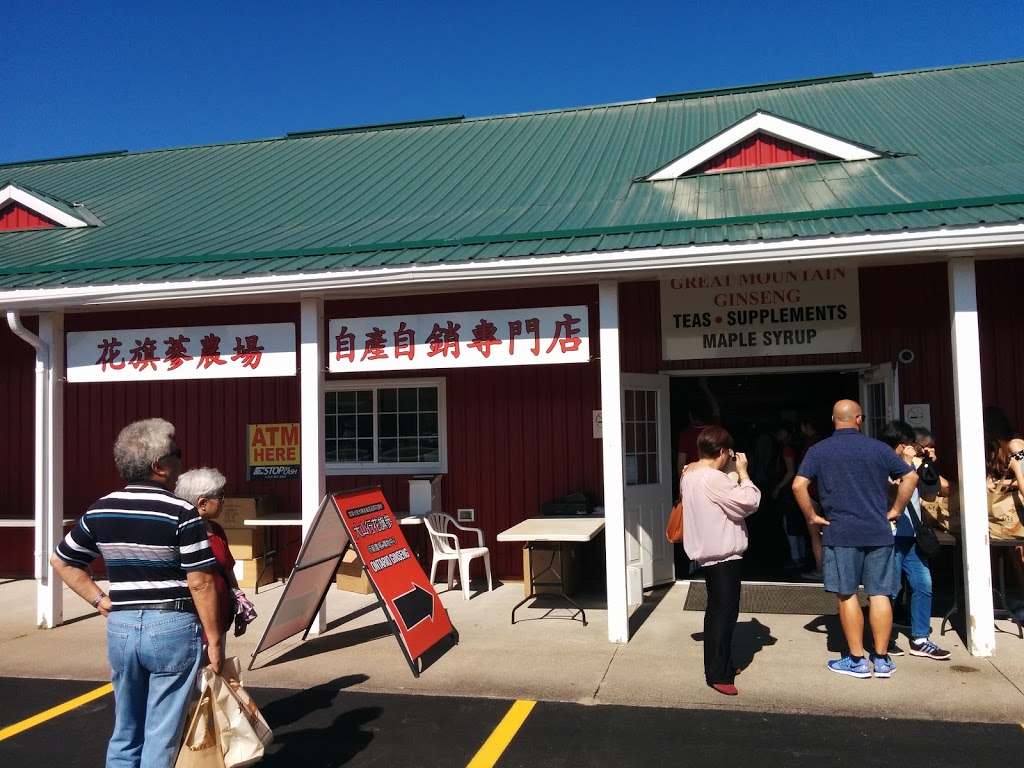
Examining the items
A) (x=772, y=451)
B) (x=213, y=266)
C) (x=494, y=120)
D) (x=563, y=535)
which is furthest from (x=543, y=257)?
(x=494, y=120)

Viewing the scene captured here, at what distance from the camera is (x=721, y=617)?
5129 mm

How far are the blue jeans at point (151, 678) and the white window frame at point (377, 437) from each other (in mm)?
5739

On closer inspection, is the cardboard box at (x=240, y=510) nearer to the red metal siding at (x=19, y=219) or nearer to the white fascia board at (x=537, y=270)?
the white fascia board at (x=537, y=270)

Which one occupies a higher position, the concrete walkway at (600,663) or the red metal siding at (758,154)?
the red metal siding at (758,154)

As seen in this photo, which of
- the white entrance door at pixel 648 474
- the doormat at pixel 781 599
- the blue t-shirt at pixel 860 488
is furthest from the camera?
the white entrance door at pixel 648 474

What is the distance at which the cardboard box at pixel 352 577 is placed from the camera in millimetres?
8531

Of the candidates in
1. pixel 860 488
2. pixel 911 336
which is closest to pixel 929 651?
pixel 860 488

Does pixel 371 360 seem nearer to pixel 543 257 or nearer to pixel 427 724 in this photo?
pixel 543 257

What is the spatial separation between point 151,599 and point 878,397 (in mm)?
6640

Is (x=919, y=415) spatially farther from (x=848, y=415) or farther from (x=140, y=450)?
(x=140, y=450)

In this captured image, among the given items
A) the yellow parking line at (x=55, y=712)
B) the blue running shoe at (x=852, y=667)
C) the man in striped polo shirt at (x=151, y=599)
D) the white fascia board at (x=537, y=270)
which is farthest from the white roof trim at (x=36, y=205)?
the blue running shoe at (x=852, y=667)

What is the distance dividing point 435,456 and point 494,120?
599cm

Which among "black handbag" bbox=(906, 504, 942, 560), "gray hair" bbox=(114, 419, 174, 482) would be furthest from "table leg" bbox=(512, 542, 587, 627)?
"gray hair" bbox=(114, 419, 174, 482)

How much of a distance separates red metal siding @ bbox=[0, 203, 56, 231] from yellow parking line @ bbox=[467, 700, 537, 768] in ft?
26.8
